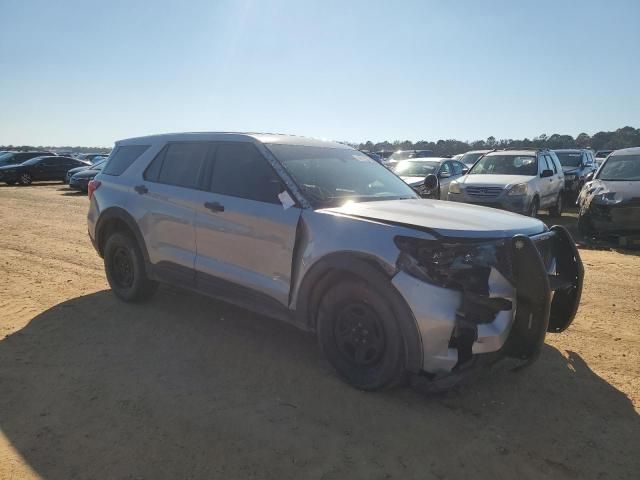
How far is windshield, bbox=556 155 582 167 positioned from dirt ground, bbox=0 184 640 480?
42.4 ft

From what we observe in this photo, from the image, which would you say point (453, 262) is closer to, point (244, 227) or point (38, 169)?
point (244, 227)

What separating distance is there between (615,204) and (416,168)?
645 cm

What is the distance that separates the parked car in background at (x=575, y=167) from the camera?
1550cm

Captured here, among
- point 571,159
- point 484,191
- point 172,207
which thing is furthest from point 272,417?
point 571,159

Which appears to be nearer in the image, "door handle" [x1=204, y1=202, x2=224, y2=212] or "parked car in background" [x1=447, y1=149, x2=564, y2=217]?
"door handle" [x1=204, y1=202, x2=224, y2=212]

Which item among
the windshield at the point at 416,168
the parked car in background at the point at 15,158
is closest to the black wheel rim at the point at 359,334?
the windshield at the point at 416,168

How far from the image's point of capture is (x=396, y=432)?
10.0 feet

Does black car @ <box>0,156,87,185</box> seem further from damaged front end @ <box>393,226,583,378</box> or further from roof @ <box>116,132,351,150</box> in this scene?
damaged front end @ <box>393,226,583,378</box>

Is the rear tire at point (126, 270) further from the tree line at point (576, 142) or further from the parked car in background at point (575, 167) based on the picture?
the tree line at point (576, 142)

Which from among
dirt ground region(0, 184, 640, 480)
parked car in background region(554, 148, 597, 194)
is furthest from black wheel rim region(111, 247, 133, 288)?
parked car in background region(554, 148, 597, 194)

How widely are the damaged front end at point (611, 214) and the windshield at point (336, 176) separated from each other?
230 inches

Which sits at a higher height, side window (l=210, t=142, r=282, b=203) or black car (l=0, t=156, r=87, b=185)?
side window (l=210, t=142, r=282, b=203)

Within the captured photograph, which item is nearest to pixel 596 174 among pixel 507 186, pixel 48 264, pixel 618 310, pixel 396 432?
pixel 507 186

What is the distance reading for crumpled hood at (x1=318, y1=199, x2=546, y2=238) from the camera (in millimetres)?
3215
